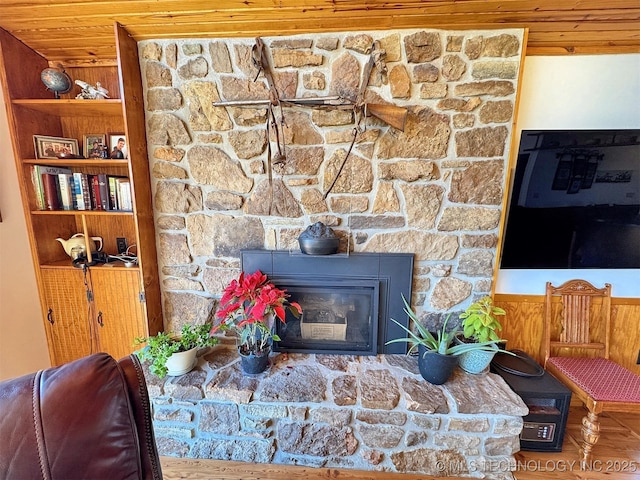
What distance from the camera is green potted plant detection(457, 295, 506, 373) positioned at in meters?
1.52

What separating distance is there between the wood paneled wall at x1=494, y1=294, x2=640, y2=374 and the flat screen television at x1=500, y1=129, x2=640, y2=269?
0.90ft

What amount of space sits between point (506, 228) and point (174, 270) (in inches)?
81.6

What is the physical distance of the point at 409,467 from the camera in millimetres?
1497

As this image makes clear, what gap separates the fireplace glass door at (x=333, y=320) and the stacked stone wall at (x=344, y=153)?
280 millimetres

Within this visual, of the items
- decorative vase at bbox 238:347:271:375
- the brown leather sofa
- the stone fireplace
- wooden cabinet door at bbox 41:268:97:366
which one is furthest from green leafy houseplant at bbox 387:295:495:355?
wooden cabinet door at bbox 41:268:97:366

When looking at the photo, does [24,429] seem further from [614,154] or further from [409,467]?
[614,154]

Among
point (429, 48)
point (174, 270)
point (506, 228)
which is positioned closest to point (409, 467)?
point (506, 228)

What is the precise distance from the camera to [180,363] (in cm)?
161

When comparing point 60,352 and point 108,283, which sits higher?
point 108,283

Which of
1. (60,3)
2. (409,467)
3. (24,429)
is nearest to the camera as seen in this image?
(24,429)

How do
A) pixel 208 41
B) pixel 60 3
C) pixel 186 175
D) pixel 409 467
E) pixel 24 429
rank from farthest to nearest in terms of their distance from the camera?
pixel 186 175, pixel 208 41, pixel 409 467, pixel 60 3, pixel 24 429

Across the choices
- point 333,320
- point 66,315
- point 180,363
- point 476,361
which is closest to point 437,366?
point 476,361

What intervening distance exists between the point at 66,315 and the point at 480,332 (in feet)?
8.35

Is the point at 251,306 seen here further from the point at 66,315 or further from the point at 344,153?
the point at 66,315
